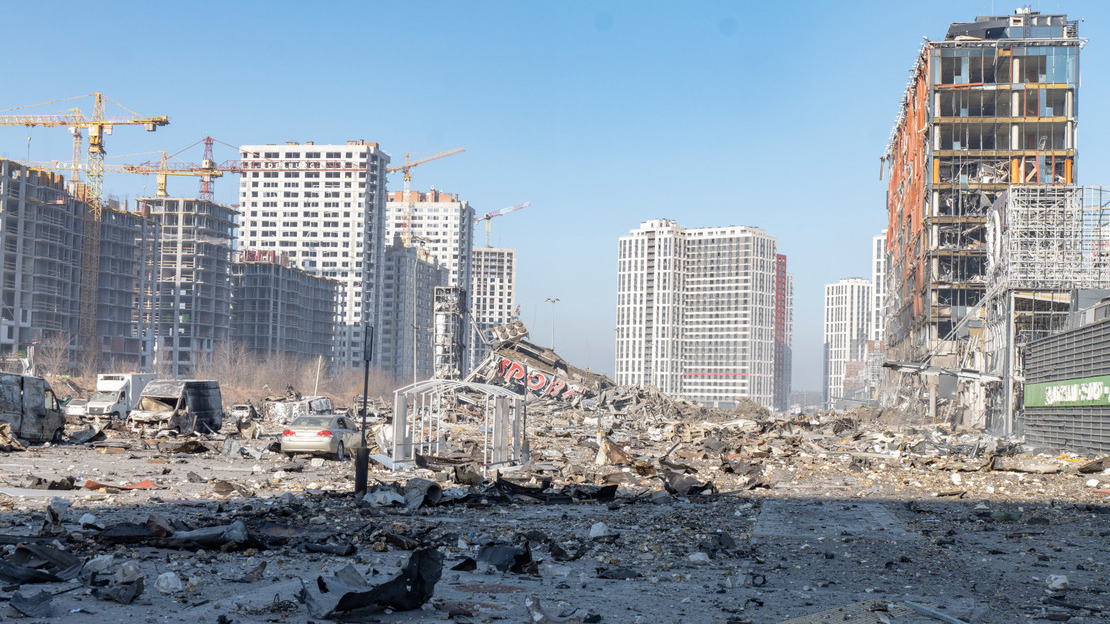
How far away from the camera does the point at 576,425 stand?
160ft

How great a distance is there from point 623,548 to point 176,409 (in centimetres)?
2595

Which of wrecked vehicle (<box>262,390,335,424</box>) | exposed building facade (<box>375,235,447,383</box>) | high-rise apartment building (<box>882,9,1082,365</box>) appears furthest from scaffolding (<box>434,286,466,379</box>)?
exposed building facade (<box>375,235,447,383</box>)

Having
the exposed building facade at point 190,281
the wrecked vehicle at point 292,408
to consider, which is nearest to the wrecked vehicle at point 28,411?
the wrecked vehicle at point 292,408

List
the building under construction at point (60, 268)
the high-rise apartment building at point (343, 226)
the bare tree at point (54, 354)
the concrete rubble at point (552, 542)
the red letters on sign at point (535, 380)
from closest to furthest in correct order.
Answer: the concrete rubble at point (552, 542) → the red letters on sign at point (535, 380) → the bare tree at point (54, 354) → the building under construction at point (60, 268) → the high-rise apartment building at point (343, 226)

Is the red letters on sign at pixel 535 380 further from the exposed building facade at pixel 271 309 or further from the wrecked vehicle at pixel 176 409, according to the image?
the exposed building facade at pixel 271 309

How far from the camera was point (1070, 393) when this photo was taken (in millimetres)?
27531

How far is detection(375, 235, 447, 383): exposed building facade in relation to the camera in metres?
185

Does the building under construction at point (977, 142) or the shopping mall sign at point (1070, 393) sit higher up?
the building under construction at point (977, 142)

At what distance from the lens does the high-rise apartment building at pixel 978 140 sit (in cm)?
6481

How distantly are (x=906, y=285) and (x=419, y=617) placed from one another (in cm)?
7981

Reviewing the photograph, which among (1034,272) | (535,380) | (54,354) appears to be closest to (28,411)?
(1034,272)

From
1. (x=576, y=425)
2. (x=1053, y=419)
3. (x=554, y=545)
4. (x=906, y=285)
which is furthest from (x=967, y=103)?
(x=554, y=545)

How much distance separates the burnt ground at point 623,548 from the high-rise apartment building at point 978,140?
49043mm

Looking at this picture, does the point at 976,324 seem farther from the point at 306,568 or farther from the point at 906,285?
the point at 306,568
